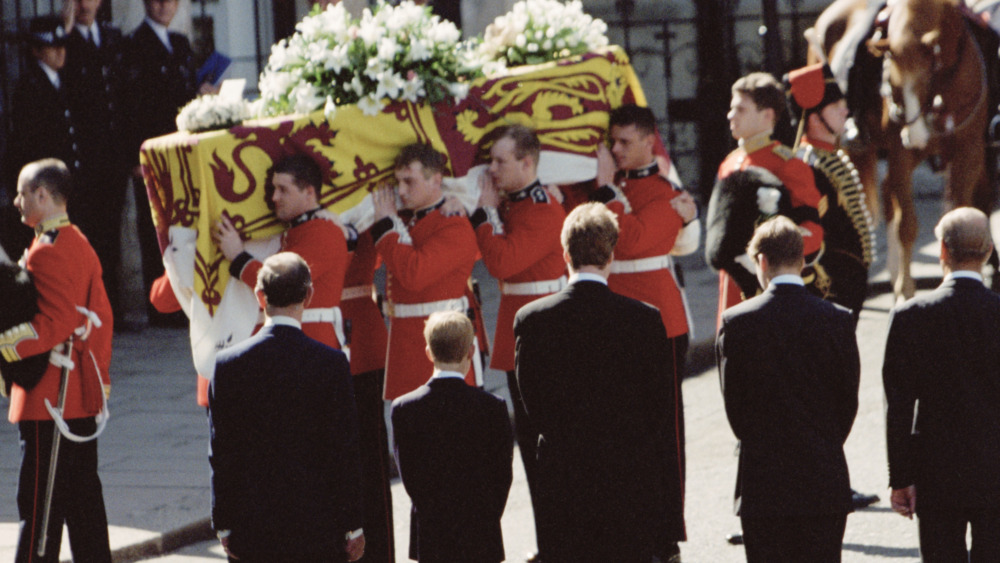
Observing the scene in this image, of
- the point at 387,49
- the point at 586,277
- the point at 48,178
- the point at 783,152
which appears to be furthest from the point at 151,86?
the point at 586,277

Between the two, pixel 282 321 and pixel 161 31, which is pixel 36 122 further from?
pixel 282 321

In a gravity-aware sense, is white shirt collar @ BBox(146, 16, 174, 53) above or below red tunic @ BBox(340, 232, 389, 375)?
above

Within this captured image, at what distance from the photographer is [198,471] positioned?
7523 millimetres

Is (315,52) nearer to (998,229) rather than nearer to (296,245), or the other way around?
(296,245)

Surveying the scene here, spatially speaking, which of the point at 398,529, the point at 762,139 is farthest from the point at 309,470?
the point at 762,139

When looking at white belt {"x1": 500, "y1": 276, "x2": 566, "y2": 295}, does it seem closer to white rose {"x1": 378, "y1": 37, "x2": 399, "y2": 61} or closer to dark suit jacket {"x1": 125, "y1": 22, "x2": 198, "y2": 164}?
white rose {"x1": 378, "y1": 37, "x2": 399, "y2": 61}

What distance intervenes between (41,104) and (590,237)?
6455 millimetres

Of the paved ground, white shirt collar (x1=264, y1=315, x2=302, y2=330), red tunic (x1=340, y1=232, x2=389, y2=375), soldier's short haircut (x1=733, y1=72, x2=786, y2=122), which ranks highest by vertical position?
soldier's short haircut (x1=733, y1=72, x2=786, y2=122)

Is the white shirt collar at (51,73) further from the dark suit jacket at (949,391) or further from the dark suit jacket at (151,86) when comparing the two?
the dark suit jacket at (949,391)

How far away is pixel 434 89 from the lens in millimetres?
5852

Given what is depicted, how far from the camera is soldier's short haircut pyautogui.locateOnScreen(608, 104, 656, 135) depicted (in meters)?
6.24

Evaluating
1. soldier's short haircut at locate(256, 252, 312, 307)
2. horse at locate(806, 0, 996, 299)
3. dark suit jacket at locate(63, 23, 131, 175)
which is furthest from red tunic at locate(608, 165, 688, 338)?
dark suit jacket at locate(63, 23, 131, 175)

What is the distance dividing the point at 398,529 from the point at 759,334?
102 inches

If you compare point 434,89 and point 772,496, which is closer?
point 772,496
